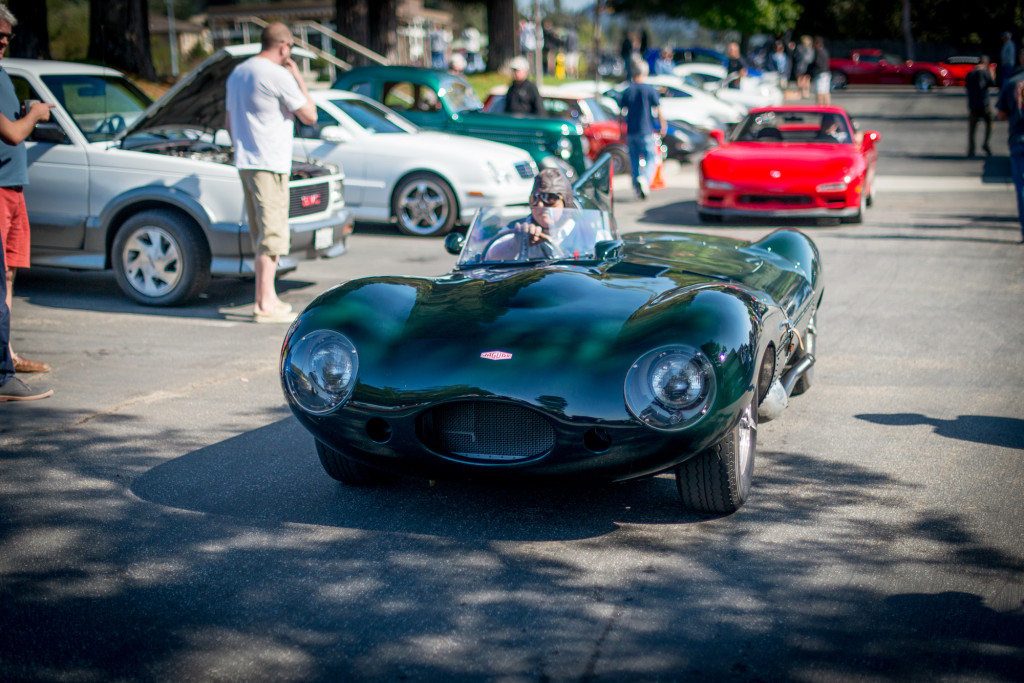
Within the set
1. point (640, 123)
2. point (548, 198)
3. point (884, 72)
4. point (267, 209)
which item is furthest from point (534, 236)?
point (884, 72)

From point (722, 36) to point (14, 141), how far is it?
85.6 metres

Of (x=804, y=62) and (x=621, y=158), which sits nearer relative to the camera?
(x=621, y=158)

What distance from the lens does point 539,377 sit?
3.71 meters

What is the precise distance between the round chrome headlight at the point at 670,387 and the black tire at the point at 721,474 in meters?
0.23

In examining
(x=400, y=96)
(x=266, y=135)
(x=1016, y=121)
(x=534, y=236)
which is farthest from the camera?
(x=400, y=96)

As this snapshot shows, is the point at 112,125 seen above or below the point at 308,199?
above

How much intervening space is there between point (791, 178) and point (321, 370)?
9.39 m

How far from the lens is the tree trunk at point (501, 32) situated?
3011cm

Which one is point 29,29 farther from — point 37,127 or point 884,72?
point 884,72

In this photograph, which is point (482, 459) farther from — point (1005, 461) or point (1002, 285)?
point (1002, 285)

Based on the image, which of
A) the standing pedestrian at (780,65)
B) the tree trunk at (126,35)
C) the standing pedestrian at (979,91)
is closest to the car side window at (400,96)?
the tree trunk at (126,35)

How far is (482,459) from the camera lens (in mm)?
3801

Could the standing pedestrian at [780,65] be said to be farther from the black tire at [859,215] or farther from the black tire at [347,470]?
the black tire at [347,470]

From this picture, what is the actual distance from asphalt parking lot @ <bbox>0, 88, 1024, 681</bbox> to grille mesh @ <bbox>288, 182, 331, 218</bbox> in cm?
214
